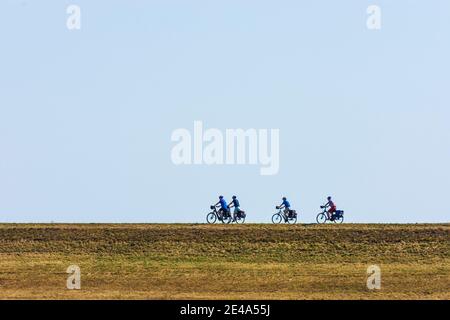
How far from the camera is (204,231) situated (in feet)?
238

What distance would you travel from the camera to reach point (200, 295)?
59531mm

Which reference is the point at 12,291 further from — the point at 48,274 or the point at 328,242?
the point at 328,242

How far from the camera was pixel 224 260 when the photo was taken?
68875 mm

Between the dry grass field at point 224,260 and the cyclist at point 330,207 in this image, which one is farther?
the cyclist at point 330,207

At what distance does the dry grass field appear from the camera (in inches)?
2410

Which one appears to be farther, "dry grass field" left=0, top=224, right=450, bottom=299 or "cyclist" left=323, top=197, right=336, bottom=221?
"cyclist" left=323, top=197, right=336, bottom=221

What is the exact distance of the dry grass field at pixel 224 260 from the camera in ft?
201

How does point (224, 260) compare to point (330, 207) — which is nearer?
point (224, 260)
